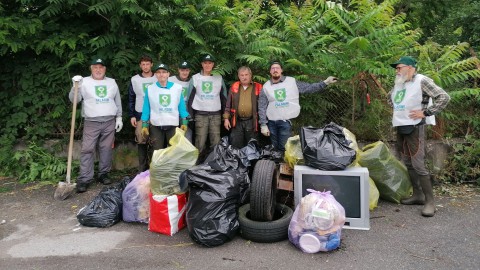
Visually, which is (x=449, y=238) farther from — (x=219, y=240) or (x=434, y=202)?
(x=219, y=240)

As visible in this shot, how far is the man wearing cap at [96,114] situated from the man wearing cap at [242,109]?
1.82 m

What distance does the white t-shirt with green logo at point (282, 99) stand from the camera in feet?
18.9

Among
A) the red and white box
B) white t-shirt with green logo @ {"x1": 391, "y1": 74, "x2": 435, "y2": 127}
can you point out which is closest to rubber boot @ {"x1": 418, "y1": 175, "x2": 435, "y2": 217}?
white t-shirt with green logo @ {"x1": 391, "y1": 74, "x2": 435, "y2": 127}

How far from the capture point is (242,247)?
13.5 feet

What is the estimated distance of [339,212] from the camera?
3928mm

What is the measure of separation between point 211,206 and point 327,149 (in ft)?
4.86

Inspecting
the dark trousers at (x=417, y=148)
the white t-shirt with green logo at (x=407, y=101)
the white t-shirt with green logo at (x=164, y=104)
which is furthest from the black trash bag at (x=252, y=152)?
the dark trousers at (x=417, y=148)

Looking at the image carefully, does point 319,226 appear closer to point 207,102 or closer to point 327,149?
point 327,149

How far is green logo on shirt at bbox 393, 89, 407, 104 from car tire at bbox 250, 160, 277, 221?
6.47 ft

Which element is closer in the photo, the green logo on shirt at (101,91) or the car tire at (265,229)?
the car tire at (265,229)

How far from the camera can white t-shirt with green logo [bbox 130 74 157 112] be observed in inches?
245

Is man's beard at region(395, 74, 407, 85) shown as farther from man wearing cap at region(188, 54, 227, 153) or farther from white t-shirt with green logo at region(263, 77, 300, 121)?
man wearing cap at region(188, 54, 227, 153)

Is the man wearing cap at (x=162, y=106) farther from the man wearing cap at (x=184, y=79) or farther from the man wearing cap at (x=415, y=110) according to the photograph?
the man wearing cap at (x=415, y=110)

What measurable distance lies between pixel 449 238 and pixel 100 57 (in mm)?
5782
